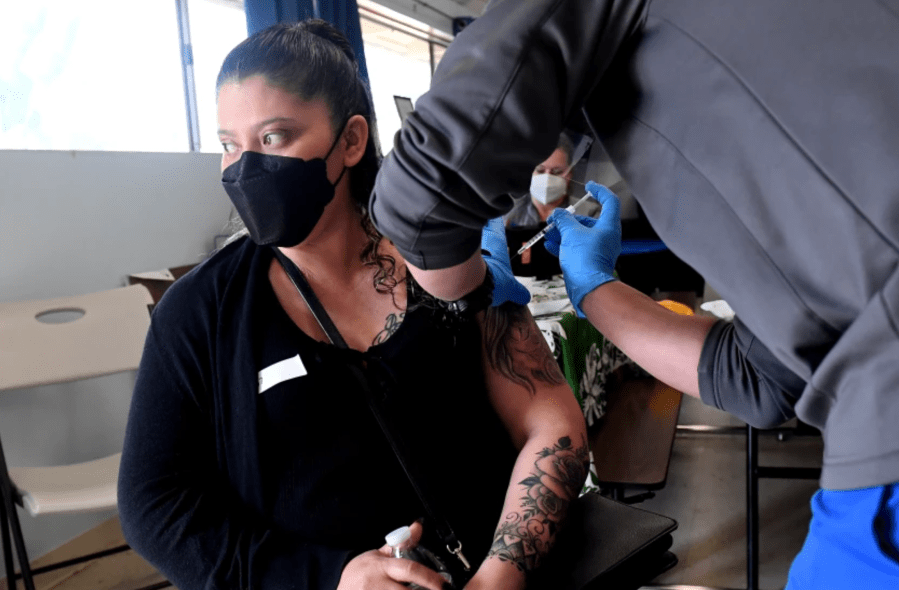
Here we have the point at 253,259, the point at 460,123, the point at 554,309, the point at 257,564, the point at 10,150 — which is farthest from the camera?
the point at 10,150

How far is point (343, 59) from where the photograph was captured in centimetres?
119

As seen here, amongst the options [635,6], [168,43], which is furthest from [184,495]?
[168,43]

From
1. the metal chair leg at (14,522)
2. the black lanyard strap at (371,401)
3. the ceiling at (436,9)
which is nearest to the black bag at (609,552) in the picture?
the black lanyard strap at (371,401)

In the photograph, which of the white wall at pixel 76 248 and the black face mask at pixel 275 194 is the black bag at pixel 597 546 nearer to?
the black face mask at pixel 275 194

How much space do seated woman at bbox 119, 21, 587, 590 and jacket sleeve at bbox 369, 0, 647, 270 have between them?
0.50 m

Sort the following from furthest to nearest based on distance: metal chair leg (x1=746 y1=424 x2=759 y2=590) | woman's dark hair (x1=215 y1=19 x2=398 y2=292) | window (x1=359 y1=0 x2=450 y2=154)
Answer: window (x1=359 y1=0 x2=450 y2=154) < metal chair leg (x1=746 y1=424 x2=759 y2=590) < woman's dark hair (x1=215 y1=19 x2=398 y2=292)

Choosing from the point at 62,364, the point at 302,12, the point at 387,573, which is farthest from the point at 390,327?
the point at 302,12

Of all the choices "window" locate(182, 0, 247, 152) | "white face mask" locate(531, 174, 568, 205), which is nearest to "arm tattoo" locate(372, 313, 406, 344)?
"white face mask" locate(531, 174, 568, 205)

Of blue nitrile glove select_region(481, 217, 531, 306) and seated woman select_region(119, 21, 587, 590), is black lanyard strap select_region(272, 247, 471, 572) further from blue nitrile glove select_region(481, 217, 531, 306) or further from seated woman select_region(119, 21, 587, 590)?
blue nitrile glove select_region(481, 217, 531, 306)

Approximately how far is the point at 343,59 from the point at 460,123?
700 mm

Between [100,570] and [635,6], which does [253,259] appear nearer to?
[635,6]

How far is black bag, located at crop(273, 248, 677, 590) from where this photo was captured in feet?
3.06

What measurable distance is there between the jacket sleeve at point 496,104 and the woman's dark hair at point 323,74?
566mm

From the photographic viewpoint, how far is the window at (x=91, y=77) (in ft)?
8.11
